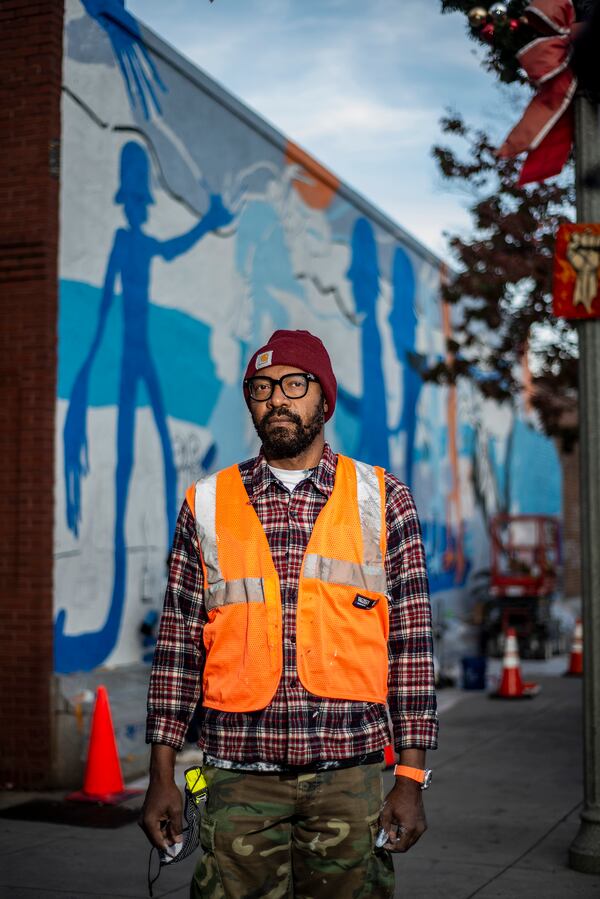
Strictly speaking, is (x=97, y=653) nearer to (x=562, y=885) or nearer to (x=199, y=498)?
(x=562, y=885)

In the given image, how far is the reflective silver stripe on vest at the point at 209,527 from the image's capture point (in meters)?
3.43

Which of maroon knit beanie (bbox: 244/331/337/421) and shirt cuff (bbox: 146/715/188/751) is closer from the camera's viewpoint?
shirt cuff (bbox: 146/715/188/751)

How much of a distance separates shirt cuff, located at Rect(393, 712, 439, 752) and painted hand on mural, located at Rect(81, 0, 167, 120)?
8.02 metres

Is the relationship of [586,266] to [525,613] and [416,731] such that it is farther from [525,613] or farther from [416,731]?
[525,613]

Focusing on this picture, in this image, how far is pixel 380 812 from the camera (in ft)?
10.9

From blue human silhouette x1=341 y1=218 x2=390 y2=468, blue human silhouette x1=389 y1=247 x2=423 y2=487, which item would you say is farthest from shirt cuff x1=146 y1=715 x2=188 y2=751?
blue human silhouette x1=389 y1=247 x2=423 y2=487

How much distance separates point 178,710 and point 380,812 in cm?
64

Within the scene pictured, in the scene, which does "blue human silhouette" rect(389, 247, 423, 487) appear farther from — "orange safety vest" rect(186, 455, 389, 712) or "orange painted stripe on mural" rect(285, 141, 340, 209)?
"orange safety vest" rect(186, 455, 389, 712)

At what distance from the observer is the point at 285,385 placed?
138 inches

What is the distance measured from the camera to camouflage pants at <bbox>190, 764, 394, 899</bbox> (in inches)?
127

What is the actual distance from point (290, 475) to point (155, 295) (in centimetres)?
765

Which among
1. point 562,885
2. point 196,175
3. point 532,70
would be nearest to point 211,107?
point 196,175

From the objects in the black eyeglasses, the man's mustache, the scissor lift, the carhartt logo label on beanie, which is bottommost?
the scissor lift

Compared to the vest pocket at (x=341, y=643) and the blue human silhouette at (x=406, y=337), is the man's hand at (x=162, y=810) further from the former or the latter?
the blue human silhouette at (x=406, y=337)
